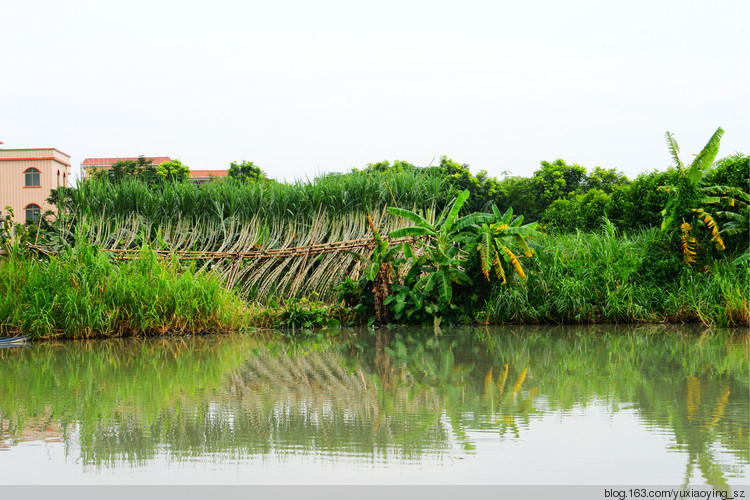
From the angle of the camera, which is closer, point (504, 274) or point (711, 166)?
point (504, 274)

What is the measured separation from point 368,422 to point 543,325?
644cm

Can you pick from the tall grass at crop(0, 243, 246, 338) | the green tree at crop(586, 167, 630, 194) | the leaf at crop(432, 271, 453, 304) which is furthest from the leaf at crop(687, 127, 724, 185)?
the green tree at crop(586, 167, 630, 194)

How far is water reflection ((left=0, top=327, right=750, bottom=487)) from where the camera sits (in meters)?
3.51

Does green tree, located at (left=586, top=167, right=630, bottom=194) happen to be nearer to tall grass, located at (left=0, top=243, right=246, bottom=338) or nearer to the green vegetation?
the green vegetation

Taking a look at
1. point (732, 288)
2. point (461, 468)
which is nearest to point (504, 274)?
point (732, 288)

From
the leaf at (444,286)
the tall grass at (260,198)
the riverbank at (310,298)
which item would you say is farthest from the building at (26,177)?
the leaf at (444,286)

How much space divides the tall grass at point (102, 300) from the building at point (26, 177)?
33.9 meters

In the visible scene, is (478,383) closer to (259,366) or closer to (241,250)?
(259,366)

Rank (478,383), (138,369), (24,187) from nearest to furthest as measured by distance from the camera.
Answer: (478,383), (138,369), (24,187)

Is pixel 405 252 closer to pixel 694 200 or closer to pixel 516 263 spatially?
pixel 516 263

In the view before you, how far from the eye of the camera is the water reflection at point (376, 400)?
138 inches

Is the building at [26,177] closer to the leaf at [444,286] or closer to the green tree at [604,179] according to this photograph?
the green tree at [604,179]

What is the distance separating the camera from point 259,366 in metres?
6.61

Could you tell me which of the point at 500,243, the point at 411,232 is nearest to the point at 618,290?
the point at 500,243
